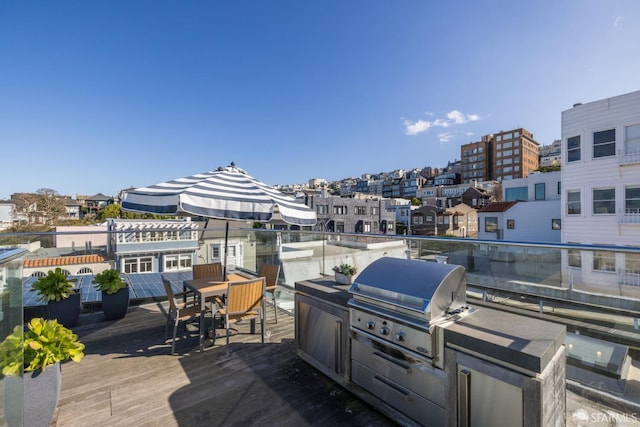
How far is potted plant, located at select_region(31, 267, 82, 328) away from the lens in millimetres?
3697

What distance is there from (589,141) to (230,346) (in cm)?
1824

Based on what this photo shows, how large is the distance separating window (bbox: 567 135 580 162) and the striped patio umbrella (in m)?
17.0

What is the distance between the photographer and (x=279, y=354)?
10.3 ft

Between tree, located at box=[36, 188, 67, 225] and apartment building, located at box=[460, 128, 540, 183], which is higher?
apartment building, located at box=[460, 128, 540, 183]

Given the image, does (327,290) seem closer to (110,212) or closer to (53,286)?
(53,286)

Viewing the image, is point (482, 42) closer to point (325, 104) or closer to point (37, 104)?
point (325, 104)

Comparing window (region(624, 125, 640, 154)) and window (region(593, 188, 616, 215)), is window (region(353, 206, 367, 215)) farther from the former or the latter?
window (region(624, 125, 640, 154))

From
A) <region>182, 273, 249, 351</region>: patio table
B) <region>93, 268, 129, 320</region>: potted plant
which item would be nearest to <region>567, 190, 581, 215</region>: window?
<region>182, 273, 249, 351</region>: patio table

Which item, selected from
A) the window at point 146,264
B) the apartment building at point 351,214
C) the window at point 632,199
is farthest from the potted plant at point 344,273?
the apartment building at point 351,214

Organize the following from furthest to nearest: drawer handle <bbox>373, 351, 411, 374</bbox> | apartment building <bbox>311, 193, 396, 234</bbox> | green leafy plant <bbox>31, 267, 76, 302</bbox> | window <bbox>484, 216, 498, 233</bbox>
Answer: apartment building <bbox>311, 193, 396, 234</bbox> → window <bbox>484, 216, 498, 233</bbox> → green leafy plant <bbox>31, 267, 76, 302</bbox> → drawer handle <bbox>373, 351, 411, 374</bbox>

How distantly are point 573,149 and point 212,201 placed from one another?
18202 mm

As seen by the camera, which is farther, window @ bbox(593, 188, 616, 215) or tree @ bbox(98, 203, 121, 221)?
tree @ bbox(98, 203, 121, 221)

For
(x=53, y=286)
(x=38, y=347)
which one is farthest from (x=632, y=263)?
(x=53, y=286)

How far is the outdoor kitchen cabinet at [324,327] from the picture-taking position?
2439 mm
